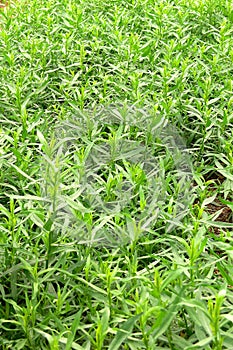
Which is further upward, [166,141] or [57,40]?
[166,141]

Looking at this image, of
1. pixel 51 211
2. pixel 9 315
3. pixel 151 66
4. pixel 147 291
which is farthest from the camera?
pixel 151 66

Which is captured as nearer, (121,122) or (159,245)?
(159,245)

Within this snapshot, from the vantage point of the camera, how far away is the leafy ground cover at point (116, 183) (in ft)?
7.23

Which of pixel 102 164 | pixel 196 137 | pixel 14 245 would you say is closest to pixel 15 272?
pixel 14 245

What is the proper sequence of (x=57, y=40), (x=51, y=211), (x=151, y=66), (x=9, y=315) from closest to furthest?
(x=9, y=315)
(x=51, y=211)
(x=151, y=66)
(x=57, y=40)

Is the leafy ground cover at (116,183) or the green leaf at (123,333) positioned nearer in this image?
the green leaf at (123,333)

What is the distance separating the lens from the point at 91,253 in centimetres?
254

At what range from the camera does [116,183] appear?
9.26 feet

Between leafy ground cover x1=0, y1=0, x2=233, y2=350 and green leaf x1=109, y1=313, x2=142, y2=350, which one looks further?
leafy ground cover x1=0, y1=0, x2=233, y2=350

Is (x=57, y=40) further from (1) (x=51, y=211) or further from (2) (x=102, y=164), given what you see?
(1) (x=51, y=211)

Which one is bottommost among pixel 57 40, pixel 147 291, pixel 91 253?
pixel 57 40

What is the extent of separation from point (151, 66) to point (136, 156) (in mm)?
1323

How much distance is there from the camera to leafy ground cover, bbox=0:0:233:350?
86.8 inches

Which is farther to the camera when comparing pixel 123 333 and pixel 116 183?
pixel 116 183
